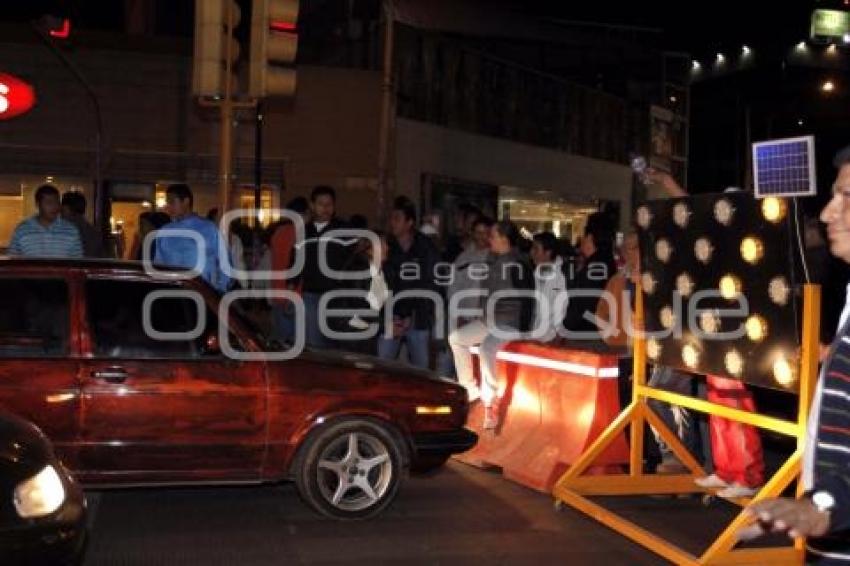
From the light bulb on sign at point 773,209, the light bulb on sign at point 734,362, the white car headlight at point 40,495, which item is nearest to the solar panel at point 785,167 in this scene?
the light bulb on sign at point 773,209

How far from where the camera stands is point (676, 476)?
301 inches

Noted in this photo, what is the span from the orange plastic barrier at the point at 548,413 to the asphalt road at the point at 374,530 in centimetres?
27

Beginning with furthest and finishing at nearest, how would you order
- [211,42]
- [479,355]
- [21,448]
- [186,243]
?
[186,243]
[479,355]
[211,42]
[21,448]

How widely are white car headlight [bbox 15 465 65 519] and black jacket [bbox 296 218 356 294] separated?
4.78m

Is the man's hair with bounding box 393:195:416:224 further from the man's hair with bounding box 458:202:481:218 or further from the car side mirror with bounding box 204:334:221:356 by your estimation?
the car side mirror with bounding box 204:334:221:356

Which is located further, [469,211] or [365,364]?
[469,211]

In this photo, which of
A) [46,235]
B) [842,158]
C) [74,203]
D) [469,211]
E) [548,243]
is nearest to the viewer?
[842,158]

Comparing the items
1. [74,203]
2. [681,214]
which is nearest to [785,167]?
[681,214]

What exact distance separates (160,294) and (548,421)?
303cm

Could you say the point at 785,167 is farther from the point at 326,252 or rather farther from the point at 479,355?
the point at 326,252

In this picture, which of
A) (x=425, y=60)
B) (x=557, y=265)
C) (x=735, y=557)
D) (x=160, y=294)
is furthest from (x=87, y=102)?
(x=735, y=557)

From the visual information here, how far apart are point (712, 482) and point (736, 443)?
0.31 metres

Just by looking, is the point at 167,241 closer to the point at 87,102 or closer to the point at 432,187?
the point at 87,102

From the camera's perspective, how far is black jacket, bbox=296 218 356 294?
9.73 m
